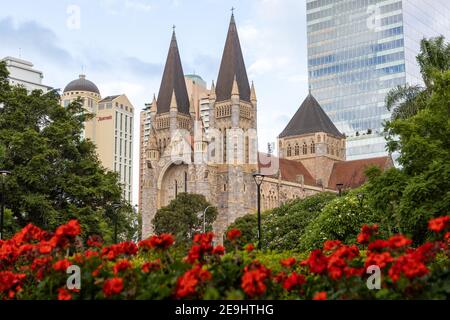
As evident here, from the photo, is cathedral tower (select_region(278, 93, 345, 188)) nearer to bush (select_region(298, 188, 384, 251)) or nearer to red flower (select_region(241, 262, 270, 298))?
bush (select_region(298, 188, 384, 251))

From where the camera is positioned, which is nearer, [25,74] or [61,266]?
[61,266]

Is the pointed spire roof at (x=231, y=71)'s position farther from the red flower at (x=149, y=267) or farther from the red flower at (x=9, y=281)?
the red flower at (x=149, y=267)

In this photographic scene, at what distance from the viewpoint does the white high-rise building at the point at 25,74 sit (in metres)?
128

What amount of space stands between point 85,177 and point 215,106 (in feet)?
170

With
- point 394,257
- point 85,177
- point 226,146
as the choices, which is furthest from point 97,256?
point 226,146

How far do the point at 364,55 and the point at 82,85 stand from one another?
8490cm

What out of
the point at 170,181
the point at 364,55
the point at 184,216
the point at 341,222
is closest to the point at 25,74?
the point at 170,181

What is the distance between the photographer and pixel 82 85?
555 feet

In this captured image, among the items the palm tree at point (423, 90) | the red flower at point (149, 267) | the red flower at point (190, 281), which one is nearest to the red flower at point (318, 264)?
the red flower at point (190, 281)

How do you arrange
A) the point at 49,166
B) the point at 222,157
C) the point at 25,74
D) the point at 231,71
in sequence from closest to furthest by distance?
1. the point at 49,166
2. the point at 222,157
3. the point at 231,71
4. the point at 25,74

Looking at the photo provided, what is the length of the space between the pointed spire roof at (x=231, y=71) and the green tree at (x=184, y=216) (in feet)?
67.2

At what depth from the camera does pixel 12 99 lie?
122ft

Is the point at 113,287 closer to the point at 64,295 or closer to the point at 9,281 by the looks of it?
the point at 64,295

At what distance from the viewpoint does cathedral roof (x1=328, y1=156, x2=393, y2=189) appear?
97625mm
